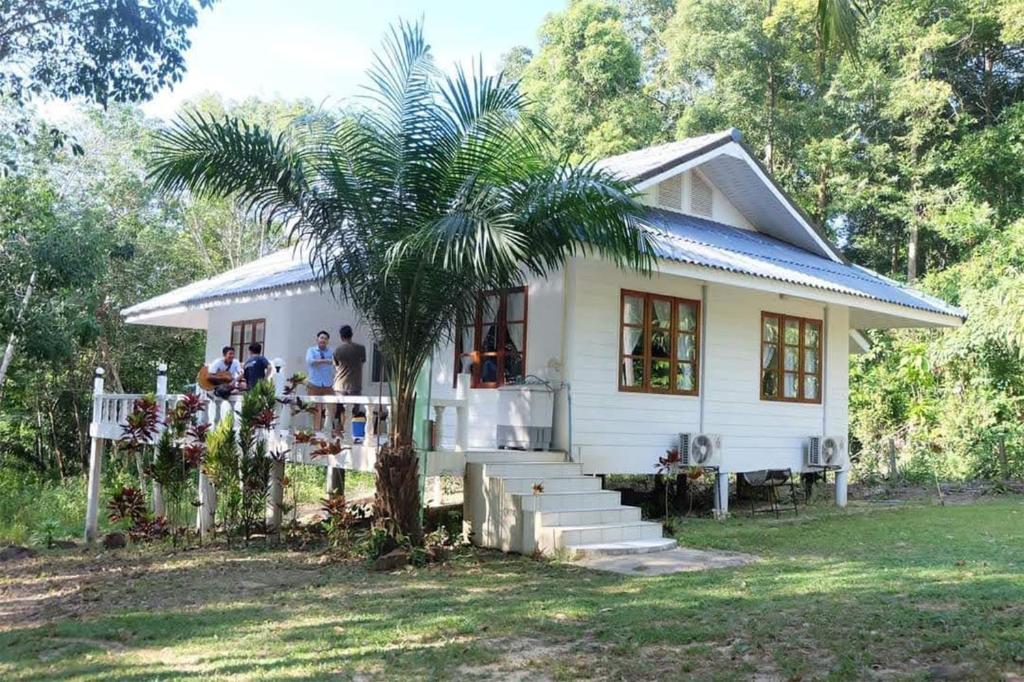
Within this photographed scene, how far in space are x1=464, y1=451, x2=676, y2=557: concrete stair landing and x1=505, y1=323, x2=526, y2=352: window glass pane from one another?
198cm

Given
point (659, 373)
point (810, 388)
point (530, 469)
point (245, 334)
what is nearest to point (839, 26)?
point (530, 469)

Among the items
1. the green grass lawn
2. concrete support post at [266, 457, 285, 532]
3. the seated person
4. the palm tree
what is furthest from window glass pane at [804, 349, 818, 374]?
the seated person

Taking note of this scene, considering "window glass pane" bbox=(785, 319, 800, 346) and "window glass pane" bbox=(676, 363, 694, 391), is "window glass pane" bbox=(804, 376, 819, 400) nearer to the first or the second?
"window glass pane" bbox=(785, 319, 800, 346)

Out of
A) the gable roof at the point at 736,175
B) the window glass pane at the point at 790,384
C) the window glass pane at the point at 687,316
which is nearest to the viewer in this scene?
the window glass pane at the point at 687,316

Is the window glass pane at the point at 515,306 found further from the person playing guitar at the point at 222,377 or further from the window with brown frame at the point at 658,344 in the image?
the person playing guitar at the point at 222,377

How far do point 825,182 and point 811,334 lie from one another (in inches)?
629

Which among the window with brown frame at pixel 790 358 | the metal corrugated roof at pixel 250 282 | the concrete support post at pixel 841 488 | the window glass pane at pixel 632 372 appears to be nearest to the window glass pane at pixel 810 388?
the window with brown frame at pixel 790 358

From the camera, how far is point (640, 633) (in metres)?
6.34

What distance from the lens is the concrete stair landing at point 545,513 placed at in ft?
32.4

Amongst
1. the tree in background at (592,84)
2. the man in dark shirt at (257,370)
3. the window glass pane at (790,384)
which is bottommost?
the man in dark shirt at (257,370)

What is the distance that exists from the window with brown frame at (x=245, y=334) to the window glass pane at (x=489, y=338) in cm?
575

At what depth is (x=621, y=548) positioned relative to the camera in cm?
976

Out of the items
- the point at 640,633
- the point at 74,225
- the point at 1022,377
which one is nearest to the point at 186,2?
the point at 640,633

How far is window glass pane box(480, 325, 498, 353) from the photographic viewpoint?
1301cm
